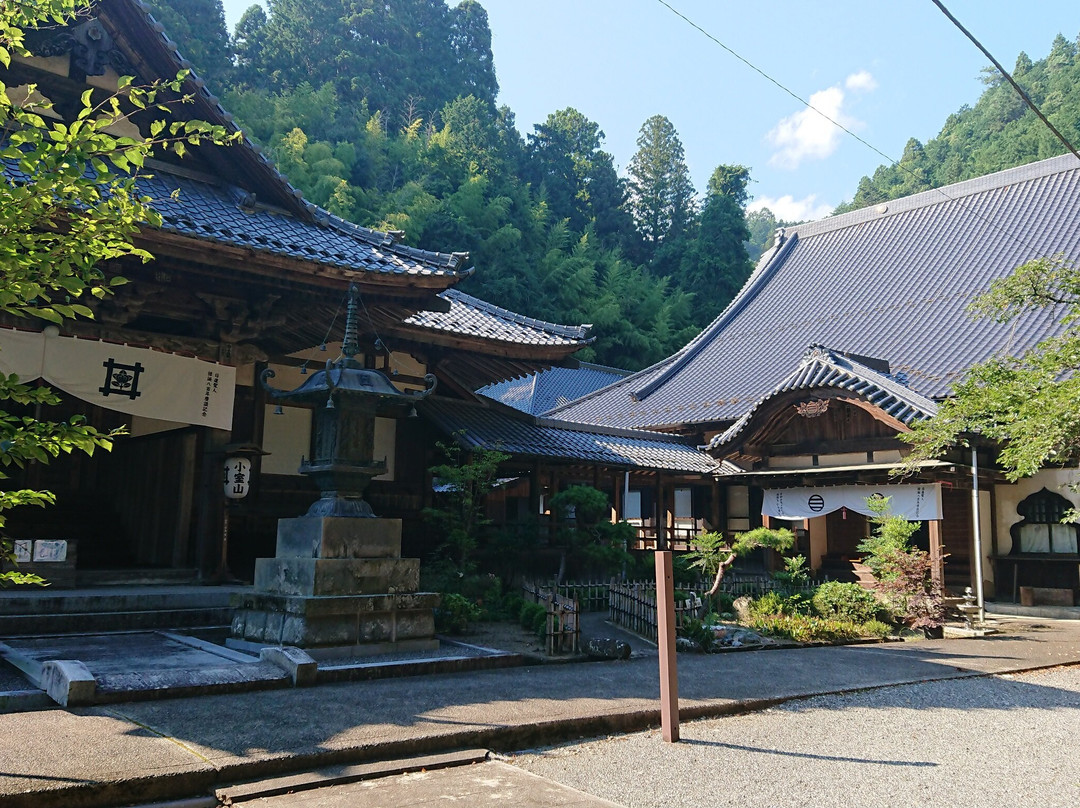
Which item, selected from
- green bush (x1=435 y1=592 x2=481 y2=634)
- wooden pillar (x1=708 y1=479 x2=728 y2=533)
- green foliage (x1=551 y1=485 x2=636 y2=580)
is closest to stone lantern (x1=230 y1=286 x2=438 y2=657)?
green bush (x1=435 y1=592 x2=481 y2=634)

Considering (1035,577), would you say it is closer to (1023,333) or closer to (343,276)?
(1023,333)

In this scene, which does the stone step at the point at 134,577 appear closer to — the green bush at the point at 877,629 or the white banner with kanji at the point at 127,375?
the white banner with kanji at the point at 127,375

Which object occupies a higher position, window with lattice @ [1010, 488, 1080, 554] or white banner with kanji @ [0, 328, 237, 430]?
white banner with kanji @ [0, 328, 237, 430]

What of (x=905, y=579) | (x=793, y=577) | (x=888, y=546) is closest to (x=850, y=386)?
(x=888, y=546)

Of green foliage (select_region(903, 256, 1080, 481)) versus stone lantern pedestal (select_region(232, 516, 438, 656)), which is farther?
green foliage (select_region(903, 256, 1080, 481))

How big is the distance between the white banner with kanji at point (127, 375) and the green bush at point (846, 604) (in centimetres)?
912

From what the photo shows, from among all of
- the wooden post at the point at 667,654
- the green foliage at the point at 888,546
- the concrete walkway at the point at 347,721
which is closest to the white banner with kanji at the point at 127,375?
the concrete walkway at the point at 347,721

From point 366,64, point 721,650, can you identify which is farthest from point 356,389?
point 366,64

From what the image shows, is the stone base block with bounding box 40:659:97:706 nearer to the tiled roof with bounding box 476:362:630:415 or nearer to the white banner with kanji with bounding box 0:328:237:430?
the white banner with kanji with bounding box 0:328:237:430

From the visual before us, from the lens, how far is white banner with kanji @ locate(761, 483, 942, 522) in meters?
14.4

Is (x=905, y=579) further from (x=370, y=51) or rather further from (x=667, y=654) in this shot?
(x=370, y=51)

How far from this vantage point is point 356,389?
27.0ft

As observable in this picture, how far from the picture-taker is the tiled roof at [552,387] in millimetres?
32719

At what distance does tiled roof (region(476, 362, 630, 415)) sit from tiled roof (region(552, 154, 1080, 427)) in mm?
6571
